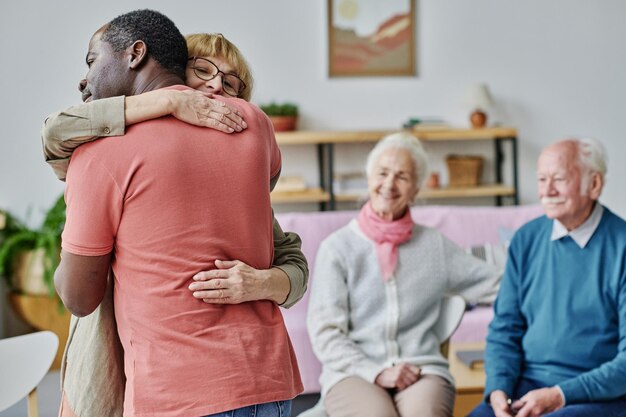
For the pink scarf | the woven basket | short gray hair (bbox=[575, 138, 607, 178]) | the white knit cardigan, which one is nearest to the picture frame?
the woven basket

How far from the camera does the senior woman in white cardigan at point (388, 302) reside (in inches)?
93.1

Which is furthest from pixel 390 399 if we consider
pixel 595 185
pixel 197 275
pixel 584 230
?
pixel 197 275

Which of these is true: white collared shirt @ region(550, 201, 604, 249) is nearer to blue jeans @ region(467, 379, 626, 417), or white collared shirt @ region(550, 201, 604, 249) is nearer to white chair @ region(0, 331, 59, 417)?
blue jeans @ region(467, 379, 626, 417)

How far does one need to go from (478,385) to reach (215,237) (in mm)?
1667

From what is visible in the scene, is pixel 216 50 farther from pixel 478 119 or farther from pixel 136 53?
pixel 478 119

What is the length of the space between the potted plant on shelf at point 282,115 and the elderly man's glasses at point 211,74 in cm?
399

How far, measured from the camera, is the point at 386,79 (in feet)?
19.0

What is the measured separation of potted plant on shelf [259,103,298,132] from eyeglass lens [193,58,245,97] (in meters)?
3.99

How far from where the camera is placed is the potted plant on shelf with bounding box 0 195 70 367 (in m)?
4.68

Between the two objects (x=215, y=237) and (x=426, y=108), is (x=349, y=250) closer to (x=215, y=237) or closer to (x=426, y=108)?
(x=215, y=237)

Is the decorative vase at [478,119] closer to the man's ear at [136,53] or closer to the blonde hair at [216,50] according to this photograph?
the blonde hair at [216,50]

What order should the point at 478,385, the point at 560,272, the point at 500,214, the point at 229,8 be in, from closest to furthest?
the point at 560,272, the point at 478,385, the point at 500,214, the point at 229,8

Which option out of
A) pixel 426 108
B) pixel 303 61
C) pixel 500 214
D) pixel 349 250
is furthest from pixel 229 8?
pixel 349 250

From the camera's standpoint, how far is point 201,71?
1.39 metres
